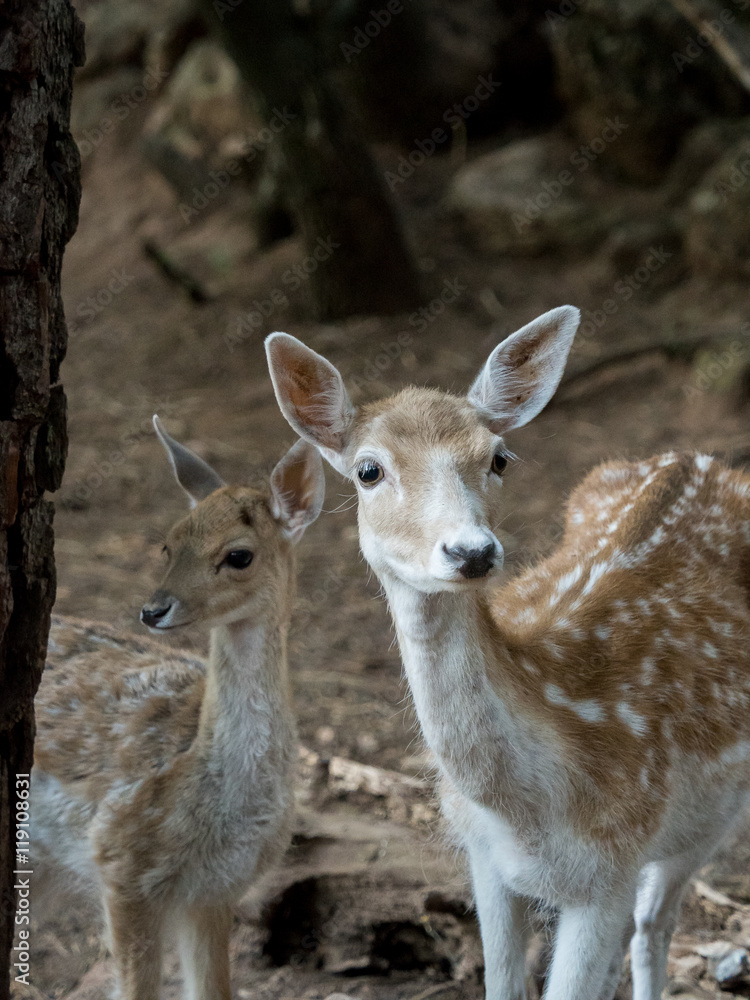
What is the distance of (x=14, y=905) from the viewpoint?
9.01 ft

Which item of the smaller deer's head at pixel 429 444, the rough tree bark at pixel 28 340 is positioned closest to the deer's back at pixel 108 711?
the rough tree bark at pixel 28 340

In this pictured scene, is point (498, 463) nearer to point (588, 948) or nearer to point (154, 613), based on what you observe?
point (154, 613)

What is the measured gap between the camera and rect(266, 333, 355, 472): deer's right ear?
9.96 feet

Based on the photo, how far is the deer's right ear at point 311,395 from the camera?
3.04m

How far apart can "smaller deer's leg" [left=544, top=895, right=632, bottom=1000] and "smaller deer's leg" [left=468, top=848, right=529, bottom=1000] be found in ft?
0.94

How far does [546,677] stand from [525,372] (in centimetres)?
89

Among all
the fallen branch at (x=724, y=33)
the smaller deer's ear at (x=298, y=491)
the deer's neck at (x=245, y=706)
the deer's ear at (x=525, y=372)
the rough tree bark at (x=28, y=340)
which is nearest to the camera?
the rough tree bark at (x=28, y=340)

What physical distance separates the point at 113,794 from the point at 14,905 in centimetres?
87

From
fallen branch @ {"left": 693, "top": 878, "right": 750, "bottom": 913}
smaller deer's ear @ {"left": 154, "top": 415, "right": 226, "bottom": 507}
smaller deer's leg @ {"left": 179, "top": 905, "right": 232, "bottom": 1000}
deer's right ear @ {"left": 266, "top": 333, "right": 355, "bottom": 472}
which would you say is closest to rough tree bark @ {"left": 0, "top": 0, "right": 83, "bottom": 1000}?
deer's right ear @ {"left": 266, "top": 333, "right": 355, "bottom": 472}

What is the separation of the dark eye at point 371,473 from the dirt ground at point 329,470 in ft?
3.82

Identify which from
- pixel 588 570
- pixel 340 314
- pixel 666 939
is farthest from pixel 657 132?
pixel 666 939

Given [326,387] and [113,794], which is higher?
[326,387]

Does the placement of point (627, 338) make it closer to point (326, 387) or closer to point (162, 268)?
point (162, 268)

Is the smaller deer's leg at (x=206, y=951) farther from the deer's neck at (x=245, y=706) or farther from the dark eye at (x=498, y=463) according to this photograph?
the dark eye at (x=498, y=463)
